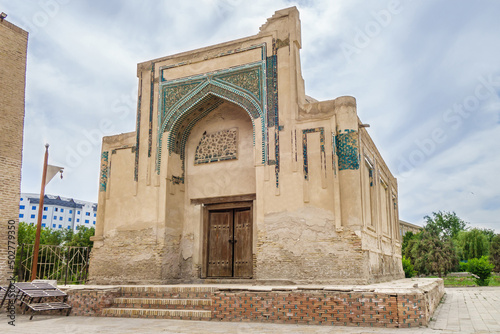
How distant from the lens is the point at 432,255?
112 feet

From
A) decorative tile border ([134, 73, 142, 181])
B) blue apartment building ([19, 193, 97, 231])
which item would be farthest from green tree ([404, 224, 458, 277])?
blue apartment building ([19, 193, 97, 231])

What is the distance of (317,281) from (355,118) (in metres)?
3.59

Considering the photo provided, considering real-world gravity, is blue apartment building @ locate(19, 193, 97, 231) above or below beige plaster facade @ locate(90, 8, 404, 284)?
above

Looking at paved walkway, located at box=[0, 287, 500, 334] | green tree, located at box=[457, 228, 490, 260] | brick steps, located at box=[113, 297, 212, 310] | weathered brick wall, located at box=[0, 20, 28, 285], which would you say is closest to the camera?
paved walkway, located at box=[0, 287, 500, 334]

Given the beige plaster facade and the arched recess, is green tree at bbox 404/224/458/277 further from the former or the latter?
the arched recess

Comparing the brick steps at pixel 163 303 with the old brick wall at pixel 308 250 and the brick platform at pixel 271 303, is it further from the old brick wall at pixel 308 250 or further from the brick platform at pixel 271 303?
the old brick wall at pixel 308 250

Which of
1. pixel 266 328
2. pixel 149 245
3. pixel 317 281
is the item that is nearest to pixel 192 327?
pixel 266 328

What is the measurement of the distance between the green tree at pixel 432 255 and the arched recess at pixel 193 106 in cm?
2796

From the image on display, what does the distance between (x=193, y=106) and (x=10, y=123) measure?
4356 millimetres

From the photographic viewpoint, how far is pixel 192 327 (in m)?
6.43

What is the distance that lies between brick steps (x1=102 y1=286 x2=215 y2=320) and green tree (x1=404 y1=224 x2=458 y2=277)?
2983 cm

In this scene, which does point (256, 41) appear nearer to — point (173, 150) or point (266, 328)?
point (173, 150)

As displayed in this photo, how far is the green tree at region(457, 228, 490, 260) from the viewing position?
38625 mm

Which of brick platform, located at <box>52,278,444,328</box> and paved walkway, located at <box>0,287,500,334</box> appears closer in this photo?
paved walkway, located at <box>0,287,500,334</box>
